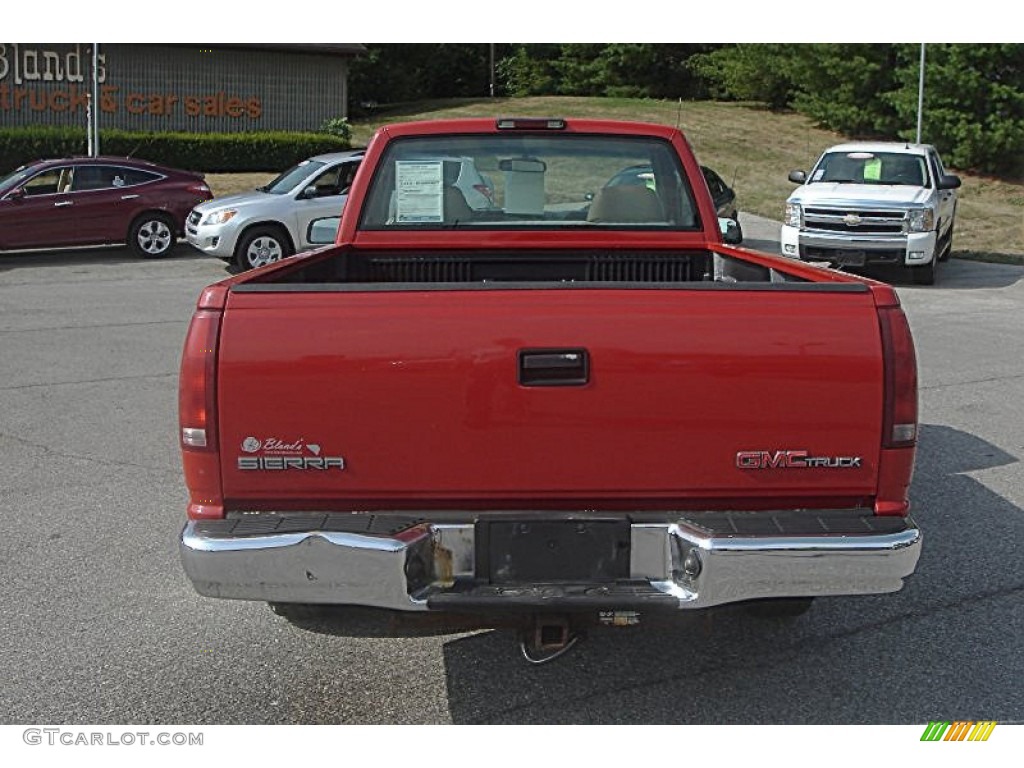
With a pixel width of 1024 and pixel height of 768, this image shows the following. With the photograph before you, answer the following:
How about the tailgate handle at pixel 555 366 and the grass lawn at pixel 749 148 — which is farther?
the grass lawn at pixel 749 148

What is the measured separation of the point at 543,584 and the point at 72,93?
32386 millimetres

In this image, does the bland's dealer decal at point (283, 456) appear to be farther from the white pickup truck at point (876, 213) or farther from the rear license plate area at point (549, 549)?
the white pickup truck at point (876, 213)

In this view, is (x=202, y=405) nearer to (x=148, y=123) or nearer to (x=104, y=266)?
(x=104, y=266)

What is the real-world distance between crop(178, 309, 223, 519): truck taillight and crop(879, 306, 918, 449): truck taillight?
6.32ft

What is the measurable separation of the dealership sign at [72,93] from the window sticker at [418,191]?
2901cm

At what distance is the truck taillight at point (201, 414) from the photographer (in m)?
3.35

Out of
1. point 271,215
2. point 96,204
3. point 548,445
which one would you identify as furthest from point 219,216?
point 548,445

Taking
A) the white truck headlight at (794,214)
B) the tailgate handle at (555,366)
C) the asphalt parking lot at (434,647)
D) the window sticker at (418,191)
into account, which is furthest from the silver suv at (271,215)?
the tailgate handle at (555,366)

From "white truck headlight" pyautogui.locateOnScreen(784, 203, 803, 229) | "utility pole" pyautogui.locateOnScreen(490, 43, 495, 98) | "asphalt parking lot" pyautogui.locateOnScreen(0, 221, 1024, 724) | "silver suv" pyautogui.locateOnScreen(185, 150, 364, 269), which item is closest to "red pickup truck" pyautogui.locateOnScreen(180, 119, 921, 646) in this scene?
"asphalt parking lot" pyautogui.locateOnScreen(0, 221, 1024, 724)

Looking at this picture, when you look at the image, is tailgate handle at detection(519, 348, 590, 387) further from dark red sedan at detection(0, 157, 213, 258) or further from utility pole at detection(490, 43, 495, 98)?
utility pole at detection(490, 43, 495, 98)

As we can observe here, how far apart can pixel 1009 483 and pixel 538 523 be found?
412 centimetres

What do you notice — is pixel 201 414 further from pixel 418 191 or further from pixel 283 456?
pixel 418 191

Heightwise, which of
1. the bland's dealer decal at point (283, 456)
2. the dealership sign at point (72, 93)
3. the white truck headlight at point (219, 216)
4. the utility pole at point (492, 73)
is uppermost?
the utility pole at point (492, 73)

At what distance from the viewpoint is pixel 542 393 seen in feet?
11.1
